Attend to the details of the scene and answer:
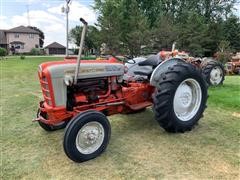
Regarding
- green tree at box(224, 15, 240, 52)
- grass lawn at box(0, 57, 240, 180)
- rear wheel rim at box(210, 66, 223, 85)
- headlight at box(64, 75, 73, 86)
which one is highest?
green tree at box(224, 15, 240, 52)

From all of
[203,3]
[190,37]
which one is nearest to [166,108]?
[190,37]

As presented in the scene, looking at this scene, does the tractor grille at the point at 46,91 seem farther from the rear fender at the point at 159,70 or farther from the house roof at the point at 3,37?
the house roof at the point at 3,37

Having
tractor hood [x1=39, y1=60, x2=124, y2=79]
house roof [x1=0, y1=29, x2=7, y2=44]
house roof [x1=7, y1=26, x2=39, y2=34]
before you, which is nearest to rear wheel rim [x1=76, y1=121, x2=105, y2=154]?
tractor hood [x1=39, y1=60, x2=124, y2=79]

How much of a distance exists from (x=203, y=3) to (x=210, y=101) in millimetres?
33617

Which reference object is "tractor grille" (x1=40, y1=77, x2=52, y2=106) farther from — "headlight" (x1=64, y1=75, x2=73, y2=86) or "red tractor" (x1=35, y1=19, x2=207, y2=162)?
"headlight" (x1=64, y1=75, x2=73, y2=86)

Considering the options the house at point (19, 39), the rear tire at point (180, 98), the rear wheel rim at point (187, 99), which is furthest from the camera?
the house at point (19, 39)

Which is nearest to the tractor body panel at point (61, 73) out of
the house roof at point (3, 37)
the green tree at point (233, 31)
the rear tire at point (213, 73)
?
the rear tire at point (213, 73)

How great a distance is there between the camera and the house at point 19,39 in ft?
188

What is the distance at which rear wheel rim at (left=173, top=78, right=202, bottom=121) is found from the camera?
407cm

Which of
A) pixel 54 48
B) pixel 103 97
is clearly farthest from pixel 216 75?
pixel 54 48

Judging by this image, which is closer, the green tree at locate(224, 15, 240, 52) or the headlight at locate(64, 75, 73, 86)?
the headlight at locate(64, 75, 73, 86)

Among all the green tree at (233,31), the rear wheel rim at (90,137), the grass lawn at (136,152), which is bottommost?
the grass lawn at (136,152)

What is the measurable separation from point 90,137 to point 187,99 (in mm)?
1663

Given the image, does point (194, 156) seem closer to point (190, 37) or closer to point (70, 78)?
point (70, 78)
